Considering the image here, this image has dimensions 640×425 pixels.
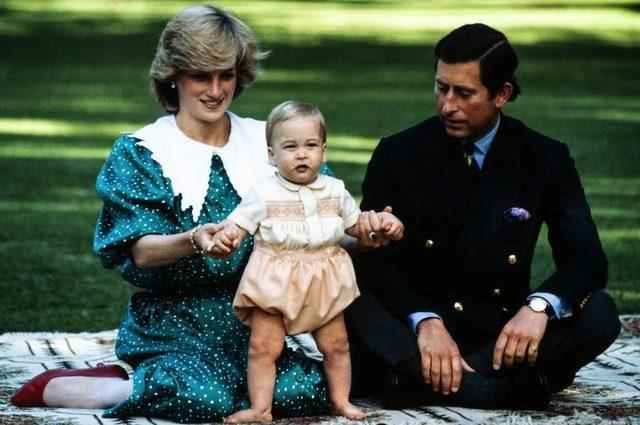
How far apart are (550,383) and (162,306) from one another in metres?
1.44

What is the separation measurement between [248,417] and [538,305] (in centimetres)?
108

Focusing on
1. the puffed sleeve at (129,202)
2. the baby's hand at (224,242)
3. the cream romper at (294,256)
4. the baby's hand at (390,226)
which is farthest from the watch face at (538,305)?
the puffed sleeve at (129,202)

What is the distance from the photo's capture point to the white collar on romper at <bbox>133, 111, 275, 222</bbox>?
6.02 meters

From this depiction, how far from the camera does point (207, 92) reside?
6027 millimetres

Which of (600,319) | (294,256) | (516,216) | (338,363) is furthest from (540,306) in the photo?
(294,256)

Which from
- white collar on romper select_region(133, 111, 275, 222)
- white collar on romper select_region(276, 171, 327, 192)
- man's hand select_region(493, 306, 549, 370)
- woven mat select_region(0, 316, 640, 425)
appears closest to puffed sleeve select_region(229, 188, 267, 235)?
white collar on romper select_region(276, 171, 327, 192)

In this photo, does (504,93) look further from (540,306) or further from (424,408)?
(424,408)

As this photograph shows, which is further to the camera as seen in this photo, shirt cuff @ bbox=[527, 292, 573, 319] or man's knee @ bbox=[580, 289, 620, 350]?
man's knee @ bbox=[580, 289, 620, 350]

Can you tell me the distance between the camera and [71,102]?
17.1m

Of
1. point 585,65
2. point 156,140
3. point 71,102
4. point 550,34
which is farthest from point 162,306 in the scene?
point 550,34

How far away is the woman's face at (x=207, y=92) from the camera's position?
6.02 meters

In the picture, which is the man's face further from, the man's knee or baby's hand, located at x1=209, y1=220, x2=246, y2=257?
baby's hand, located at x1=209, y1=220, x2=246, y2=257

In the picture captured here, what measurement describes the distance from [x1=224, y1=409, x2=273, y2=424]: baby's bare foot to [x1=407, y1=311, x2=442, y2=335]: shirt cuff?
631mm

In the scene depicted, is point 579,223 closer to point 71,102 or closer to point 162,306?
point 162,306
